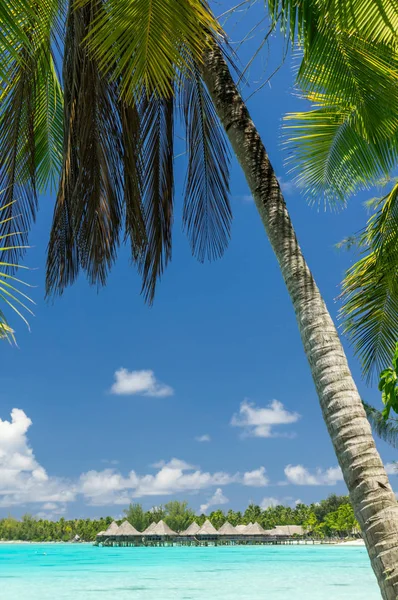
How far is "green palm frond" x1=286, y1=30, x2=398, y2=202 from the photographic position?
137 inches

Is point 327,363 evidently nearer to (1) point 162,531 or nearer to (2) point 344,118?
(2) point 344,118

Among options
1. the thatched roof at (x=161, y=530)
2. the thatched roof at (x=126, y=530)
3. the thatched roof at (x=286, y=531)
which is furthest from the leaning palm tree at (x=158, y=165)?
the thatched roof at (x=286, y=531)

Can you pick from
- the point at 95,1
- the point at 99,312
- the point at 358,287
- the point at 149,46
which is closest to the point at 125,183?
the point at 95,1

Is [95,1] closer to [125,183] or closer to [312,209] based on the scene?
[125,183]

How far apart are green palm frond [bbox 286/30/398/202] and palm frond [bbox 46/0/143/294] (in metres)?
1.23

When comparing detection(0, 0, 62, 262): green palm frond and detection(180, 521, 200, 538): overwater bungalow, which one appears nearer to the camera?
detection(0, 0, 62, 262): green palm frond

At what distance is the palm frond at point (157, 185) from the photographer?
15.5 ft

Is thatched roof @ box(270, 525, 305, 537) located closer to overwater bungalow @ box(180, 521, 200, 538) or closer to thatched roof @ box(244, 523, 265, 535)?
thatched roof @ box(244, 523, 265, 535)

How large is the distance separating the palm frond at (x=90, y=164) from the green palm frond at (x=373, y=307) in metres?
2.32

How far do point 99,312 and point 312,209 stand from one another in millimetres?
143433

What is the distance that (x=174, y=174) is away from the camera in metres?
4.99

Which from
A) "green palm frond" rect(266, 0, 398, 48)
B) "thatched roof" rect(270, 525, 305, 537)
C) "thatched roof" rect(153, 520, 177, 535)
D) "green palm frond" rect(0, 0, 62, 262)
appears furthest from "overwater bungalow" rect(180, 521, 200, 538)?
"green palm frond" rect(266, 0, 398, 48)

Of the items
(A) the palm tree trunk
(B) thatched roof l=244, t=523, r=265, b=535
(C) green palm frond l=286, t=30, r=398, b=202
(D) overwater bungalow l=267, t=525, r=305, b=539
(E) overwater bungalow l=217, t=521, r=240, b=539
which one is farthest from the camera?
(D) overwater bungalow l=267, t=525, r=305, b=539

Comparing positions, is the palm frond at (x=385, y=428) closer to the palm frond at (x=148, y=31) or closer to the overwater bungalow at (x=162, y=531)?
the palm frond at (x=148, y=31)
